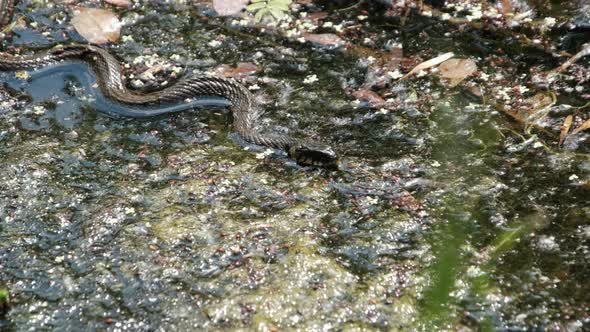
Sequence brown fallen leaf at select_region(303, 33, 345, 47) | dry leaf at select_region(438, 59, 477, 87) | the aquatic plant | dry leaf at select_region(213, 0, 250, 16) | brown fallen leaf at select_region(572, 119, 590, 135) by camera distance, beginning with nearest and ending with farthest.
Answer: brown fallen leaf at select_region(572, 119, 590, 135), dry leaf at select_region(438, 59, 477, 87), brown fallen leaf at select_region(303, 33, 345, 47), the aquatic plant, dry leaf at select_region(213, 0, 250, 16)

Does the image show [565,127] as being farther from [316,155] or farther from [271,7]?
[271,7]

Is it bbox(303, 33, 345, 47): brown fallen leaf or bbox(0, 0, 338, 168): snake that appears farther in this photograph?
bbox(303, 33, 345, 47): brown fallen leaf

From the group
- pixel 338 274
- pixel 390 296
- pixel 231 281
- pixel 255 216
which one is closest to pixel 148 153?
pixel 255 216

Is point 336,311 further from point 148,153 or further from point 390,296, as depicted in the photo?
point 148,153

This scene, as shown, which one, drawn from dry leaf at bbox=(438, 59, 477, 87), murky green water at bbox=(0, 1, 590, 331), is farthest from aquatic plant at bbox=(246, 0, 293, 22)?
dry leaf at bbox=(438, 59, 477, 87)

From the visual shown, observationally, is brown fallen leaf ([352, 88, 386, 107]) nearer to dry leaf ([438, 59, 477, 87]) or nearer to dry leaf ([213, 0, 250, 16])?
dry leaf ([438, 59, 477, 87])

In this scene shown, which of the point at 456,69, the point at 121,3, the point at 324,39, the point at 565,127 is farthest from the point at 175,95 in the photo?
the point at 565,127

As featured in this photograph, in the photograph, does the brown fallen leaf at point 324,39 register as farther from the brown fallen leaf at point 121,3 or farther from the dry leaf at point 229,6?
the brown fallen leaf at point 121,3
